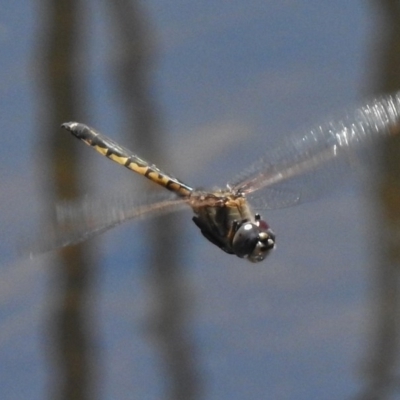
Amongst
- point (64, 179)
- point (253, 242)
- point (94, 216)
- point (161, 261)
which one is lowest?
point (253, 242)

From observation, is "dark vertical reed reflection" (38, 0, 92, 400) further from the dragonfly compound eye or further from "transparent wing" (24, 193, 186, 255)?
the dragonfly compound eye

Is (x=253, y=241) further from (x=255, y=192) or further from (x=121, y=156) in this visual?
(x=121, y=156)

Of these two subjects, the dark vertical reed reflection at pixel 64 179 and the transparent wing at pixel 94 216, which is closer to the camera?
the transparent wing at pixel 94 216

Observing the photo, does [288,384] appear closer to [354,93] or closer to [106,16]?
[354,93]

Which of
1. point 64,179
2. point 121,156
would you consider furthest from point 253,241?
point 64,179

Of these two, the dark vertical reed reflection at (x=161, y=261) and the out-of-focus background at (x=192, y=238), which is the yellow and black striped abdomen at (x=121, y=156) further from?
the dark vertical reed reflection at (x=161, y=261)

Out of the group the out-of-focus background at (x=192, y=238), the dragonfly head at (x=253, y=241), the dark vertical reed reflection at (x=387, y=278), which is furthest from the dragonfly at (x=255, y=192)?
→ the dark vertical reed reflection at (x=387, y=278)

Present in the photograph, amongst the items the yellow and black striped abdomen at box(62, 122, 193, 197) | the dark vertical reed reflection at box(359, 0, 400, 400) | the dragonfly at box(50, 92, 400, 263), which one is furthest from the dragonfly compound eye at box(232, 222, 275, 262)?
the dark vertical reed reflection at box(359, 0, 400, 400)
